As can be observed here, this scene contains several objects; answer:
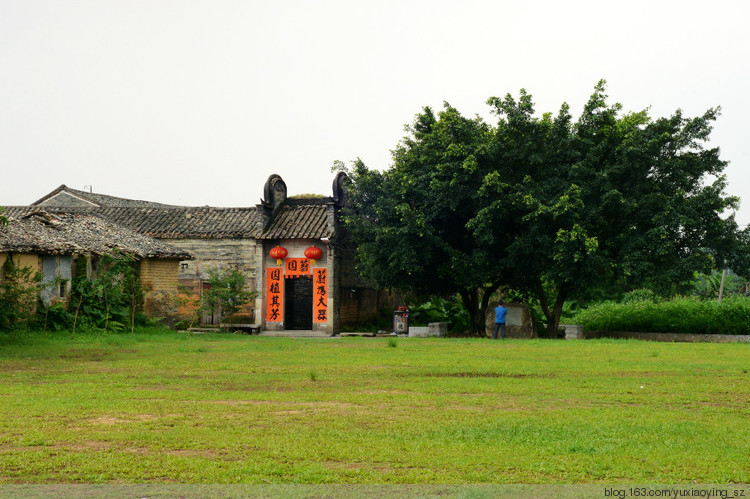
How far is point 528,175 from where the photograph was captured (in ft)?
89.9

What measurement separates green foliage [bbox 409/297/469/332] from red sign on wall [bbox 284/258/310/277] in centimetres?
520

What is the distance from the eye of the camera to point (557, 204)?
84.3ft

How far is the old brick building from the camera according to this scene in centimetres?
3462

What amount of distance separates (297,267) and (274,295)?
63.9 inches

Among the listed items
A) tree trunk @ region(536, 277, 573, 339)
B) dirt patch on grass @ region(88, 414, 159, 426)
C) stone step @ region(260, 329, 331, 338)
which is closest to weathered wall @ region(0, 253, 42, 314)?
stone step @ region(260, 329, 331, 338)

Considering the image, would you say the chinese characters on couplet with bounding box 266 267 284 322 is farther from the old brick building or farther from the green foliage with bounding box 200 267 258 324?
the green foliage with bounding box 200 267 258 324

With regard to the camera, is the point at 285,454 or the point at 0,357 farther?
the point at 0,357

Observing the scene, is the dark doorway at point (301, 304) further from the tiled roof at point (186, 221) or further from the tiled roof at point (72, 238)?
the tiled roof at point (72, 238)

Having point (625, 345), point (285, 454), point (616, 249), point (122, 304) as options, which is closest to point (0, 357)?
point (122, 304)

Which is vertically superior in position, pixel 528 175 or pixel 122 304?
pixel 528 175

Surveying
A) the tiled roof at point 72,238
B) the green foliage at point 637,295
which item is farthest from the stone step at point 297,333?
the green foliage at point 637,295

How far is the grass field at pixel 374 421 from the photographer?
19.7ft

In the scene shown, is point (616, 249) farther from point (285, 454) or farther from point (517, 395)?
point (285, 454)

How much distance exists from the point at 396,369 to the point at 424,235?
14.3 meters
